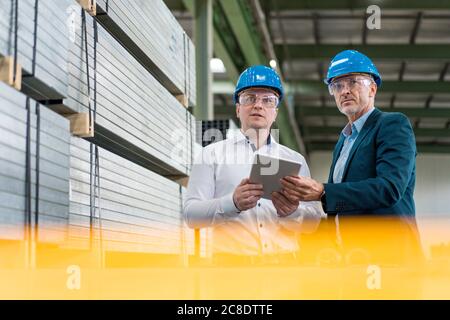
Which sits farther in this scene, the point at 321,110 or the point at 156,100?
the point at 321,110

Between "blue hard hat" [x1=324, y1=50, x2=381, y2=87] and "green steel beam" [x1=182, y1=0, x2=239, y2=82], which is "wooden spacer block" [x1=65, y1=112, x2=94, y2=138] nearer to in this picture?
"blue hard hat" [x1=324, y1=50, x2=381, y2=87]

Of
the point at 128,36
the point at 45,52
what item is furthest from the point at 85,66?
the point at 128,36

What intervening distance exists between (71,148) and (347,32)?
24.0 ft

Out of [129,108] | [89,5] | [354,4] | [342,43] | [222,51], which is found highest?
[342,43]

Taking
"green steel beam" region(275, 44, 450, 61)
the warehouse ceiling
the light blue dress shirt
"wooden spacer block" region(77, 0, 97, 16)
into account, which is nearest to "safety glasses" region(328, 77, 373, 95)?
the light blue dress shirt

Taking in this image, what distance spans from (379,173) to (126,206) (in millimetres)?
1827

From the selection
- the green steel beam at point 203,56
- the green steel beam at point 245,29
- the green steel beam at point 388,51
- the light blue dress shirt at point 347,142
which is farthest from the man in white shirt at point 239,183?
the green steel beam at point 388,51

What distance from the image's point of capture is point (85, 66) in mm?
3232

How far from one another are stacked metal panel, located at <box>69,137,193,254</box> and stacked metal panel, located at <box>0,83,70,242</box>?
0.53 ft

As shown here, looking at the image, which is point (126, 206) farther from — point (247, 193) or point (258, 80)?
point (247, 193)

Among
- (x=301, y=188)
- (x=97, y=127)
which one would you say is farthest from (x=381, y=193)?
(x=97, y=127)

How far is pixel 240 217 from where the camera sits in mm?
2699

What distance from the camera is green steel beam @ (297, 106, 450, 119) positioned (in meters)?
13.3
